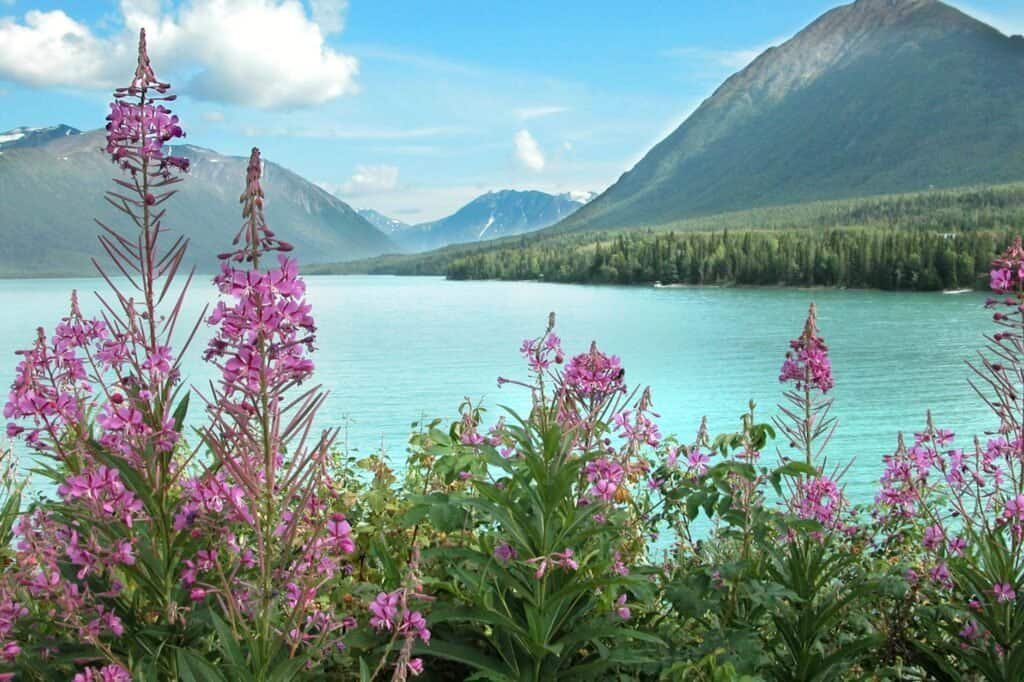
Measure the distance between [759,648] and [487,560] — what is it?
51.1 inches

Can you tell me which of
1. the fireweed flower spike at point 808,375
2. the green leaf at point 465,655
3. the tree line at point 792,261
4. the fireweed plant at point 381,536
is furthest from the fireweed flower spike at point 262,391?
the tree line at point 792,261

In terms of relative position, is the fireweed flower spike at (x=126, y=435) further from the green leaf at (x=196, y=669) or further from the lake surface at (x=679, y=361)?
the lake surface at (x=679, y=361)

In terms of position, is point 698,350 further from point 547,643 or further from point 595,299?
point 595,299

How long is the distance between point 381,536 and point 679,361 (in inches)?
1239

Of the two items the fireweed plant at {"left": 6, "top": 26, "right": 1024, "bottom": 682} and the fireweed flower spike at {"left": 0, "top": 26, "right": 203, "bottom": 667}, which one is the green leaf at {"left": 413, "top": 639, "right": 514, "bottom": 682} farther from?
the fireweed flower spike at {"left": 0, "top": 26, "right": 203, "bottom": 667}

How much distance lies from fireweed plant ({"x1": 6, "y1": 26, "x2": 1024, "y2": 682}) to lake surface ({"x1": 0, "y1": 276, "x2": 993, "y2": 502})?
5.29 feet

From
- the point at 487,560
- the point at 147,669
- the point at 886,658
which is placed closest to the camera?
the point at 147,669

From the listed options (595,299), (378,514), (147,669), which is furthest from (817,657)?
(595,299)

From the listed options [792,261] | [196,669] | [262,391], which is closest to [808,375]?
[262,391]

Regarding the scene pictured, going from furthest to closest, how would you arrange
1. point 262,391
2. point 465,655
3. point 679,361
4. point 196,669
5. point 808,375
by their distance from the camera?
point 679,361 < point 808,375 < point 465,655 < point 196,669 < point 262,391

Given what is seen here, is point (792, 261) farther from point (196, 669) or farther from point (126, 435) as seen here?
point (196, 669)

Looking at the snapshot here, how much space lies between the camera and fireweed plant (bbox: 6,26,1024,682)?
2674 millimetres

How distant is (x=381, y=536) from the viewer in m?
3.96

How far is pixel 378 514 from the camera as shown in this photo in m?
4.79
